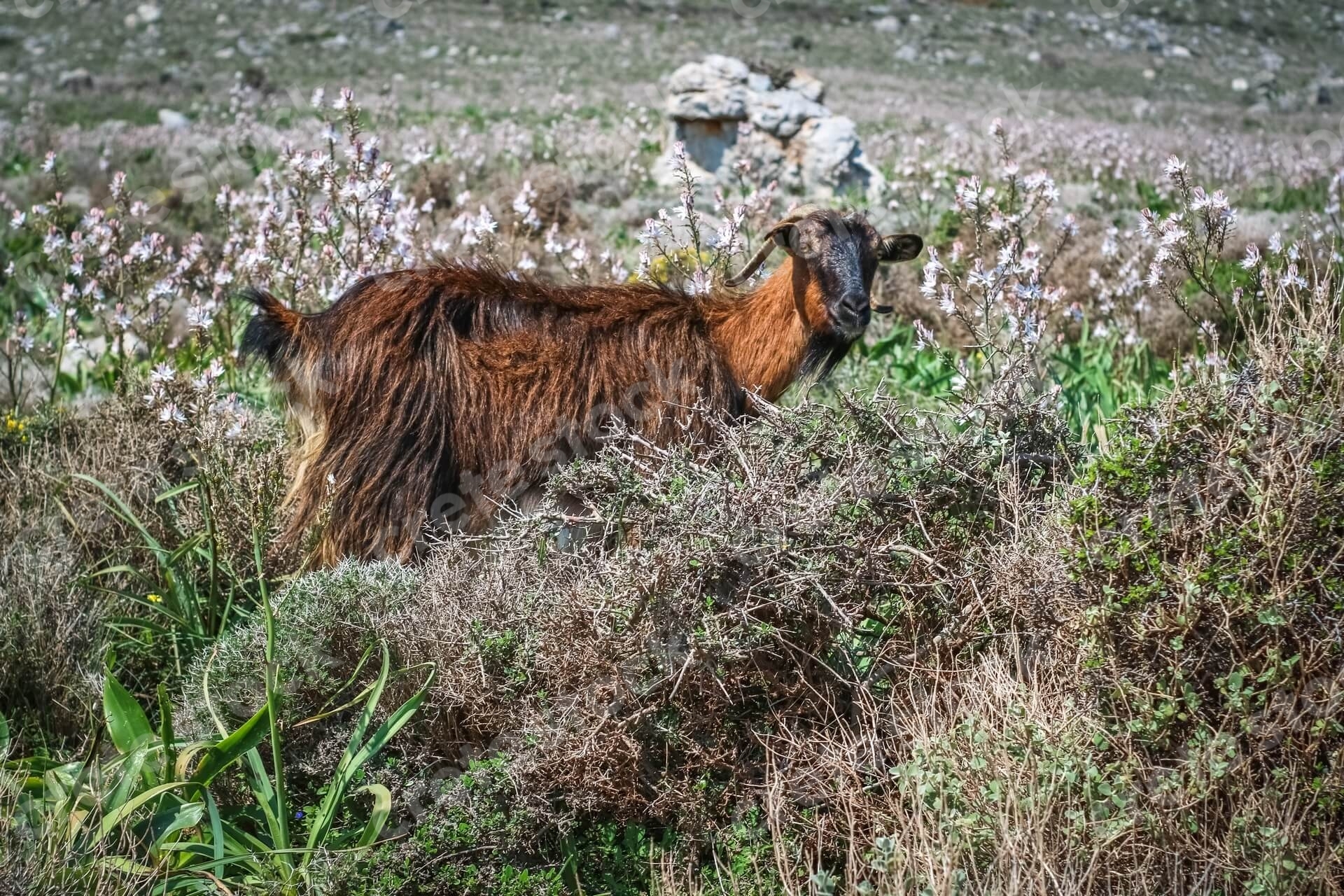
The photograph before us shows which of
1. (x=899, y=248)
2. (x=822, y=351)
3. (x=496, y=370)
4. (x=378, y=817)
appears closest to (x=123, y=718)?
(x=378, y=817)

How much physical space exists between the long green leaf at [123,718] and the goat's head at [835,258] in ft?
10.4

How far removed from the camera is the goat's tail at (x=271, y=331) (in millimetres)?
4957

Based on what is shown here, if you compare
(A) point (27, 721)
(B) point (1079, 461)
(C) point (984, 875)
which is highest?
(B) point (1079, 461)

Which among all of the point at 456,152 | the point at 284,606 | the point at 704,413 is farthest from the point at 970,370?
the point at 456,152

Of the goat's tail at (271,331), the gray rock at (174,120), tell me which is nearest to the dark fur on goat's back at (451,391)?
the goat's tail at (271,331)

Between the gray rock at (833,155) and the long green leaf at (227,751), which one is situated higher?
the gray rock at (833,155)

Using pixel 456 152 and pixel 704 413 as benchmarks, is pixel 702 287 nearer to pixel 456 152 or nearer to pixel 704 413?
pixel 704 413

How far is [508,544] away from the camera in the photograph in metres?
4.45

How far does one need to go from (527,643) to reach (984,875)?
64.4 inches

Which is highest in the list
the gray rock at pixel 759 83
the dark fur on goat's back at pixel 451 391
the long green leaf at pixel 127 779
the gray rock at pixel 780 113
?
the gray rock at pixel 759 83

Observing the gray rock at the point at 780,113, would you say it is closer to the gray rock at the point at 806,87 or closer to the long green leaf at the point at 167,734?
the gray rock at the point at 806,87

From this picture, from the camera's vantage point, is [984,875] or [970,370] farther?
[970,370]

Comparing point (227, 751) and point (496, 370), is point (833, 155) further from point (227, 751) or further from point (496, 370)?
point (227, 751)

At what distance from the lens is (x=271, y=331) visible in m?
4.97
